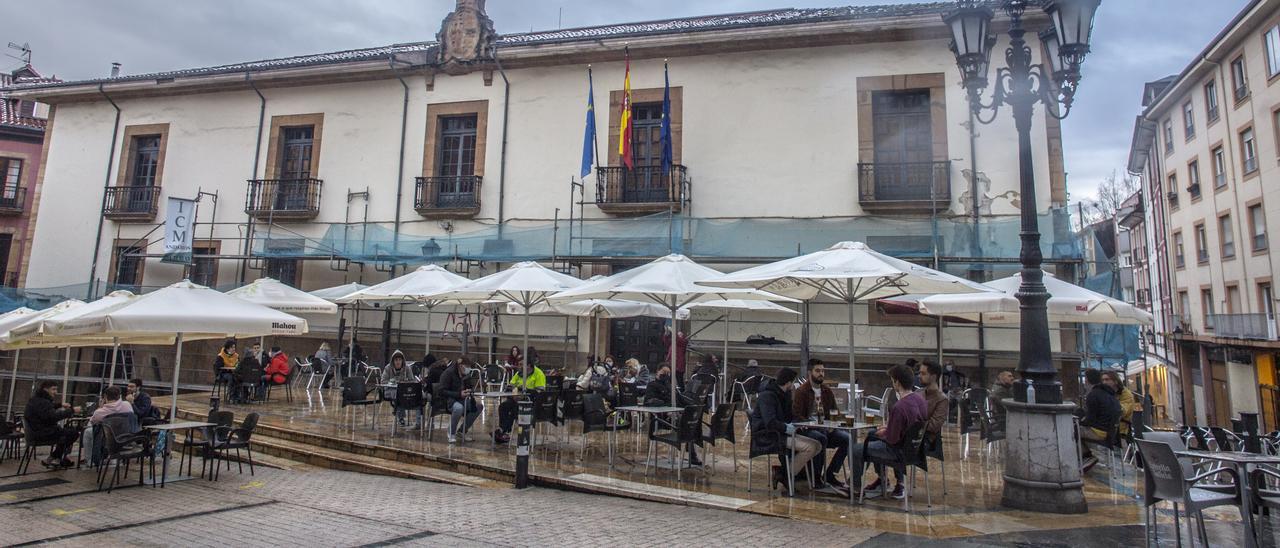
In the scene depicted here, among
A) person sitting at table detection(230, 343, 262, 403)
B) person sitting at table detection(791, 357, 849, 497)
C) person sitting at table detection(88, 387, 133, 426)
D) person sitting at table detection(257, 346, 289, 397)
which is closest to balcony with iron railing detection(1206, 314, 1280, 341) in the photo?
person sitting at table detection(791, 357, 849, 497)

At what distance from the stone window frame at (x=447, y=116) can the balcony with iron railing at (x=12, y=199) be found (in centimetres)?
1737

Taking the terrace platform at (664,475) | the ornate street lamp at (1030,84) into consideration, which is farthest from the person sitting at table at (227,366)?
the ornate street lamp at (1030,84)

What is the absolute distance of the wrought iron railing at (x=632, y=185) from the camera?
1466 cm

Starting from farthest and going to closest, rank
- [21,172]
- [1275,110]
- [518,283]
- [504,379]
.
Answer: [21,172] < [1275,110] < [504,379] < [518,283]

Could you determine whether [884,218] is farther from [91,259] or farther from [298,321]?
[91,259]

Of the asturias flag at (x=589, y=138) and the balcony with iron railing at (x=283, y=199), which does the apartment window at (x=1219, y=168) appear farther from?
the balcony with iron railing at (x=283, y=199)

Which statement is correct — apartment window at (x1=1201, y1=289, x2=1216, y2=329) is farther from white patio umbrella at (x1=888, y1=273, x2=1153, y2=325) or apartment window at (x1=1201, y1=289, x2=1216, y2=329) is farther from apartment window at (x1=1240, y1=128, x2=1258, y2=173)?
white patio umbrella at (x1=888, y1=273, x2=1153, y2=325)

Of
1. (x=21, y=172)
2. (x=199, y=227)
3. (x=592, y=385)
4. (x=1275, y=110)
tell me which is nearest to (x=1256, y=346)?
(x=1275, y=110)

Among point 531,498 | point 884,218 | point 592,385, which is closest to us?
point 531,498

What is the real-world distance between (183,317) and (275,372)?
230 inches

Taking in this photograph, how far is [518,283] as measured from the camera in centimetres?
893

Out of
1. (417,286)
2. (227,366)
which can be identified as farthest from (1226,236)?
(227,366)

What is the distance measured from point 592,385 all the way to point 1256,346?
23.5 metres

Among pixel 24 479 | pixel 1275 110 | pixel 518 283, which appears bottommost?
pixel 24 479
